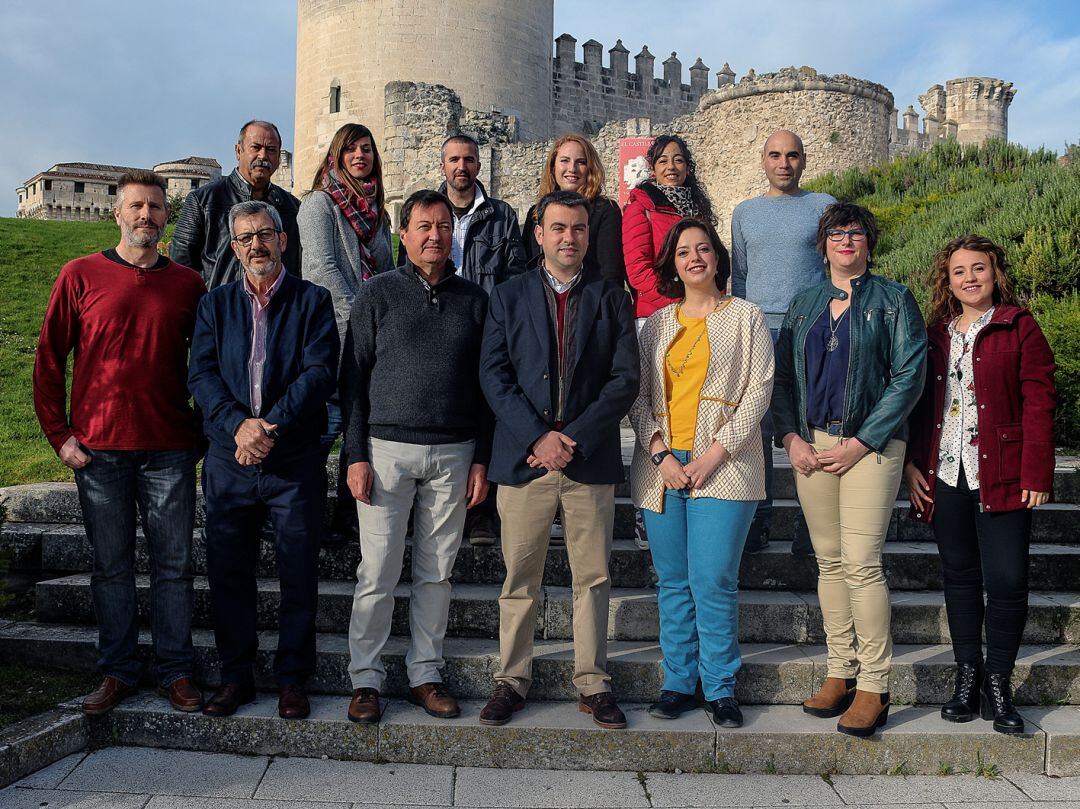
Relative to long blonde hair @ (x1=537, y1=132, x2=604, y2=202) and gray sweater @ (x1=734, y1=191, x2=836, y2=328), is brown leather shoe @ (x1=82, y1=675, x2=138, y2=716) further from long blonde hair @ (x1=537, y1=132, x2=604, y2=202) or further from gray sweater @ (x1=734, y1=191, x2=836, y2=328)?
gray sweater @ (x1=734, y1=191, x2=836, y2=328)

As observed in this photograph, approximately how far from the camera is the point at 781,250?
4566 mm

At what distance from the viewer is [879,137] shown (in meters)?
22.6

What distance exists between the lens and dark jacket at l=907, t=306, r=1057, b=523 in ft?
11.5

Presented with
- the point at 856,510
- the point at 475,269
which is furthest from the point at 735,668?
the point at 475,269

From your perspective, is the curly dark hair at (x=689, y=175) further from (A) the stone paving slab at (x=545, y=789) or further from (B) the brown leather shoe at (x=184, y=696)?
(B) the brown leather shoe at (x=184, y=696)

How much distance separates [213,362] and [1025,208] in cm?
966

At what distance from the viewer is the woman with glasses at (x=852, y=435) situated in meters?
3.54

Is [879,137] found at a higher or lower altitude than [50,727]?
higher

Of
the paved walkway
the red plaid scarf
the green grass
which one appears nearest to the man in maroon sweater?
the paved walkway

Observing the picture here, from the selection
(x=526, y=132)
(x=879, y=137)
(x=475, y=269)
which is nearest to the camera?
(x=475, y=269)

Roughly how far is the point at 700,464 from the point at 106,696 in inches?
106

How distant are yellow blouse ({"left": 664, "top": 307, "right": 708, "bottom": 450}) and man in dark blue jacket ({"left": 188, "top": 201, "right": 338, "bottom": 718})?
1482mm

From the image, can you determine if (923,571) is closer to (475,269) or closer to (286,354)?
(475,269)

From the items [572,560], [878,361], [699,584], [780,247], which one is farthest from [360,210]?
[878,361]
